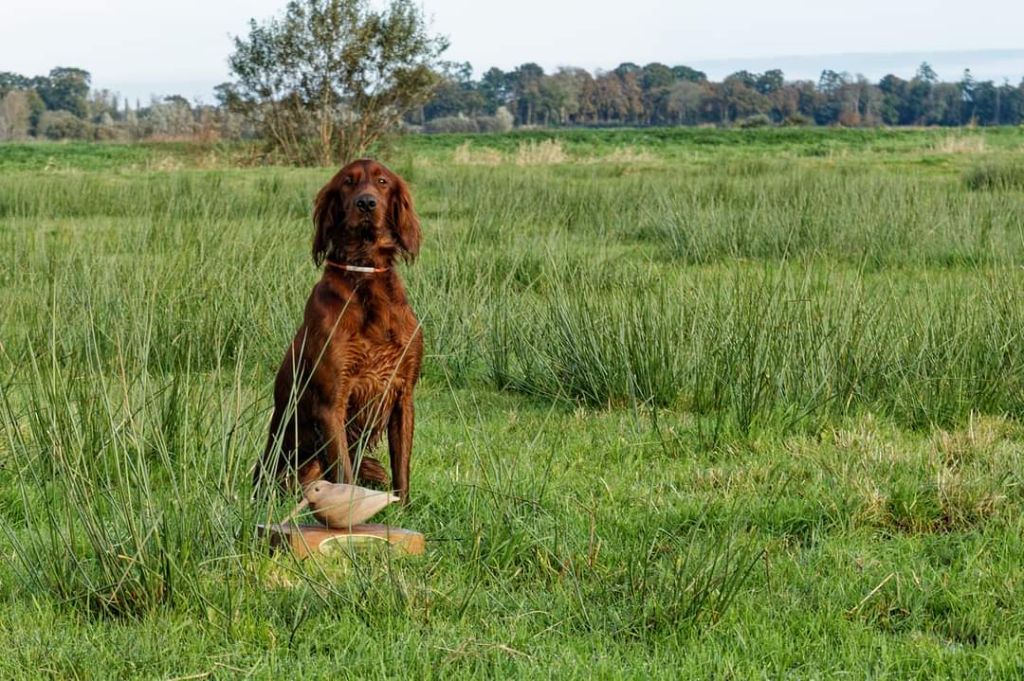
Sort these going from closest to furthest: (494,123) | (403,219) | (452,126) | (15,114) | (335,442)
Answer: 1. (335,442)
2. (403,219)
3. (452,126)
4. (494,123)
5. (15,114)

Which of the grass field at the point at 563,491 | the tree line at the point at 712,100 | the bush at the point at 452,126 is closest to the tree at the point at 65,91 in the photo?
the tree line at the point at 712,100

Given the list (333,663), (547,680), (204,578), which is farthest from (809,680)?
(204,578)

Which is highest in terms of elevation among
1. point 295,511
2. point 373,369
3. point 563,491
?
point 373,369

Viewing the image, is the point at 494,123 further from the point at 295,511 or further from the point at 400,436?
the point at 295,511

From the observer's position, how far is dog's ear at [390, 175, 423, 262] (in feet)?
12.4

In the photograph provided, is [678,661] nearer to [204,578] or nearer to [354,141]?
[204,578]

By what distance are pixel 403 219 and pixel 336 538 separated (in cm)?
121

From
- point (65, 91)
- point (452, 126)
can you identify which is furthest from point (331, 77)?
point (65, 91)

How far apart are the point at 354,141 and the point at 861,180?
17526mm

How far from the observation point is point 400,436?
363 cm

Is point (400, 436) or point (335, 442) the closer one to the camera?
point (335, 442)

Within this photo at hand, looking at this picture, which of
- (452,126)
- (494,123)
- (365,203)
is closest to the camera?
(365,203)

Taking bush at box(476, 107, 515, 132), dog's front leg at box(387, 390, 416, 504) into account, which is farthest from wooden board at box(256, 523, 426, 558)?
bush at box(476, 107, 515, 132)

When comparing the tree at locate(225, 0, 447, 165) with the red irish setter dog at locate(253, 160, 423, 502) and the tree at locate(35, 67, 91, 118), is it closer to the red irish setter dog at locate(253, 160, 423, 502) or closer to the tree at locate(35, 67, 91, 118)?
the red irish setter dog at locate(253, 160, 423, 502)
